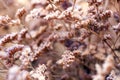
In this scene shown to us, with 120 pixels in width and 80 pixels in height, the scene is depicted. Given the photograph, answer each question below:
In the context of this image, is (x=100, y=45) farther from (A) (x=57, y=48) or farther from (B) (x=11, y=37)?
(B) (x=11, y=37)

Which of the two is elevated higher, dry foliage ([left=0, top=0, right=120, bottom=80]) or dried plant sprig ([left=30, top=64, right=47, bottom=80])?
dry foliage ([left=0, top=0, right=120, bottom=80])

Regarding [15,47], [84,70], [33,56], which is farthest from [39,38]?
[15,47]

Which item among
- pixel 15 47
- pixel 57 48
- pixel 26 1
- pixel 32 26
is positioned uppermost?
pixel 26 1

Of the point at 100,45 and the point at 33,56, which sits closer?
the point at 33,56

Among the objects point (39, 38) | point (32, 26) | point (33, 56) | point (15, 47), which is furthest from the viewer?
point (32, 26)

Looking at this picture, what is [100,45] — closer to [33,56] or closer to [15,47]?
[33,56]

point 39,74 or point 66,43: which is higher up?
point 66,43

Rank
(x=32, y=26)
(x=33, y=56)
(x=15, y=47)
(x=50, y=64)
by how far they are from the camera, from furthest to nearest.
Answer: (x=32, y=26) → (x=50, y=64) → (x=33, y=56) → (x=15, y=47)

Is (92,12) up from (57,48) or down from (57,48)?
down

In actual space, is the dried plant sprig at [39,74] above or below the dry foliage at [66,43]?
below

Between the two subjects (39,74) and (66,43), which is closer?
(39,74)
